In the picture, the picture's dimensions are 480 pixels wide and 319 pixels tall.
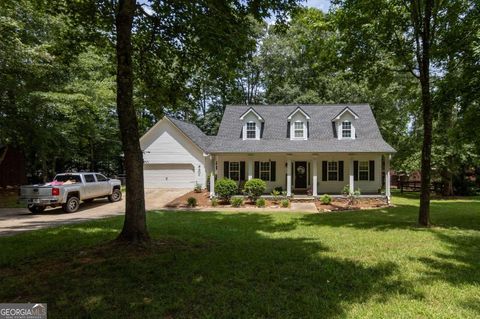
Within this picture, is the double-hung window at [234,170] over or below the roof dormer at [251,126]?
below

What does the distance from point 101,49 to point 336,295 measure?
9218 millimetres

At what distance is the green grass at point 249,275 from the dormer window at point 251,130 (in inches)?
565

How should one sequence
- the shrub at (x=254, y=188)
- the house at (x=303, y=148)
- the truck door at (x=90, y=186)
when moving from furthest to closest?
the house at (x=303, y=148)
the shrub at (x=254, y=188)
the truck door at (x=90, y=186)

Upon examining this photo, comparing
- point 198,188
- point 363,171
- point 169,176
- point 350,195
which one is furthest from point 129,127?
point 169,176

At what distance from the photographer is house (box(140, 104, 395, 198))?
21.7 meters

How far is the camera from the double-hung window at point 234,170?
78.4ft

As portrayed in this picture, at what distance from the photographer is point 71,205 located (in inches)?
638

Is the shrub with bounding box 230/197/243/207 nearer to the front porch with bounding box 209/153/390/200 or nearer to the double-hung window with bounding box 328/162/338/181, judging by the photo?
the front porch with bounding box 209/153/390/200

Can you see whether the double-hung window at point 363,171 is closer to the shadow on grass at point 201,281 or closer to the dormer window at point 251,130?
the dormer window at point 251,130

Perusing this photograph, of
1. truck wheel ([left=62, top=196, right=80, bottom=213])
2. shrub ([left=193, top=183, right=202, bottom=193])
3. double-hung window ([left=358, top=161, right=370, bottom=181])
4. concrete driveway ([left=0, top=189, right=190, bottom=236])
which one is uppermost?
double-hung window ([left=358, top=161, right=370, bottom=181])

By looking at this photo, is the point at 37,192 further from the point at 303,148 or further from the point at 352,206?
the point at 352,206

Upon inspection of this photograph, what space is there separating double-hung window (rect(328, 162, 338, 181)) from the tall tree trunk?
58.1ft

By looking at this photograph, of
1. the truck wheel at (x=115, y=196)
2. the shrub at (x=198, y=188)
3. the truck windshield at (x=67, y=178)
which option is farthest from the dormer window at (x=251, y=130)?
the truck windshield at (x=67, y=178)

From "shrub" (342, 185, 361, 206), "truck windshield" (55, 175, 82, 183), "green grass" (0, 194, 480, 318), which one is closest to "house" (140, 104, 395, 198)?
"shrub" (342, 185, 361, 206)
